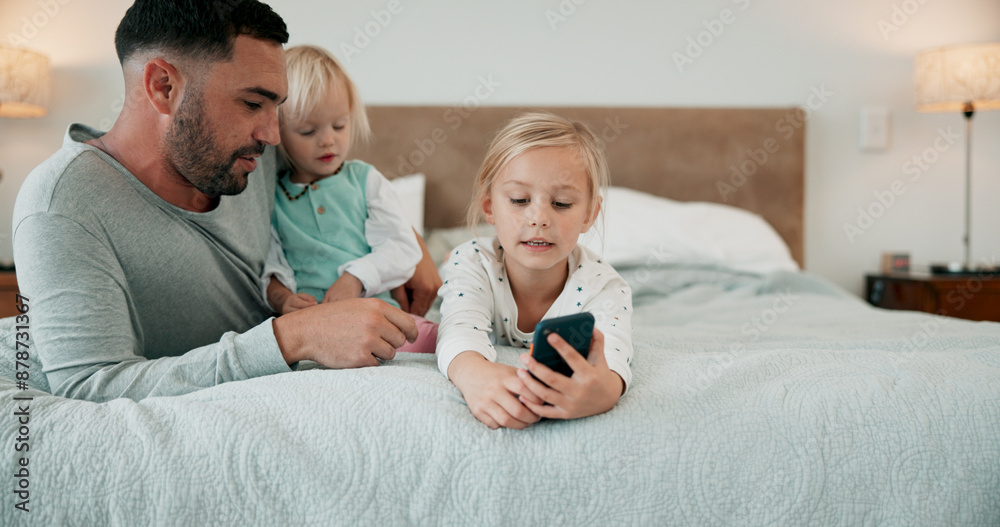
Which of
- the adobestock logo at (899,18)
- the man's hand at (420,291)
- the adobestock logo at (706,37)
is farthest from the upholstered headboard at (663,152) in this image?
the man's hand at (420,291)

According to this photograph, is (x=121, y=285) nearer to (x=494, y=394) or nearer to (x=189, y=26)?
(x=189, y=26)

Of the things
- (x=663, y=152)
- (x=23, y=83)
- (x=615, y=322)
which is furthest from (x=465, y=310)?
(x=23, y=83)

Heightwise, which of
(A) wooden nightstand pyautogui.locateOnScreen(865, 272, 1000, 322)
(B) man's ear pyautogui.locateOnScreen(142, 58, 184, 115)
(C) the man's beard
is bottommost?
(A) wooden nightstand pyautogui.locateOnScreen(865, 272, 1000, 322)

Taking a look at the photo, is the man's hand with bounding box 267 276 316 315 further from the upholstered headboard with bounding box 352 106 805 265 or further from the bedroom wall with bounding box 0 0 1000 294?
the bedroom wall with bounding box 0 0 1000 294

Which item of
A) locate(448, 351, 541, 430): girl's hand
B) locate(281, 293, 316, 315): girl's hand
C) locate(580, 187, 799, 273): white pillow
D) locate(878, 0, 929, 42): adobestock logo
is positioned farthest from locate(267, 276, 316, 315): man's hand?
locate(878, 0, 929, 42): adobestock logo

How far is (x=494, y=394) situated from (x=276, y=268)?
69 centimetres

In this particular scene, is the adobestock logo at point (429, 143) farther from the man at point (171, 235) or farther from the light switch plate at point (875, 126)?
the light switch plate at point (875, 126)

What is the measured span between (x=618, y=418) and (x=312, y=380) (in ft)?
1.29

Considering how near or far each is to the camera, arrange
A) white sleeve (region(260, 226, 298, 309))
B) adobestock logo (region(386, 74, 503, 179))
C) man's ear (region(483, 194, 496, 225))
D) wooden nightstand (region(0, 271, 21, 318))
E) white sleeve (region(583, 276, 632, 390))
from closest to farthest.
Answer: white sleeve (region(583, 276, 632, 390)) → man's ear (region(483, 194, 496, 225)) → white sleeve (region(260, 226, 298, 309)) → wooden nightstand (region(0, 271, 21, 318)) → adobestock logo (region(386, 74, 503, 179))

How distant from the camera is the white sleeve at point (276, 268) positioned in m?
1.26

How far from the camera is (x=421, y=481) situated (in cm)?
70

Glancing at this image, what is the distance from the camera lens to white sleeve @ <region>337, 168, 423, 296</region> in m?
1.29

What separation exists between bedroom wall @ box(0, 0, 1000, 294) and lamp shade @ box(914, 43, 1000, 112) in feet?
0.78

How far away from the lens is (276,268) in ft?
4.17
